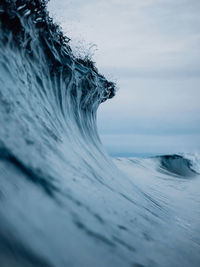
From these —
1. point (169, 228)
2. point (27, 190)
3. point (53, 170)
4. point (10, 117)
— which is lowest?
point (27, 190)

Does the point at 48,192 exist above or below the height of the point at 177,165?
below

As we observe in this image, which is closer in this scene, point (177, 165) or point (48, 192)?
point (48, 192)

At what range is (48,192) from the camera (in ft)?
5.52

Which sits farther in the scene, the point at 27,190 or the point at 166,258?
the point at 166,258

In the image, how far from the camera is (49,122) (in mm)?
2568

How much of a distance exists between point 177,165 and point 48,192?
12664mm

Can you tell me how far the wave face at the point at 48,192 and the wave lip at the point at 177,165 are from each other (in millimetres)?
9467

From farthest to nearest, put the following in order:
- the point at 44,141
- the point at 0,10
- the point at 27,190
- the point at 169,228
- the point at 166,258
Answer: the point at 169,228
the point at 0,10
the point at 44,141
the point at 166,258
the point at 27,190

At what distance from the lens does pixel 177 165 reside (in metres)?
13.4

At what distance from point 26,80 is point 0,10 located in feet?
2.43

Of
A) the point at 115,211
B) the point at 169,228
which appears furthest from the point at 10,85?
the point at 169,228

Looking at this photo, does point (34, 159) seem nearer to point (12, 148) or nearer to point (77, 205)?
point (12, 148)

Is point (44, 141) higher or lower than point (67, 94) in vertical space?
lower

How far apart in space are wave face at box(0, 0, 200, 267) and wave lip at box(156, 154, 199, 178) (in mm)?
9467
